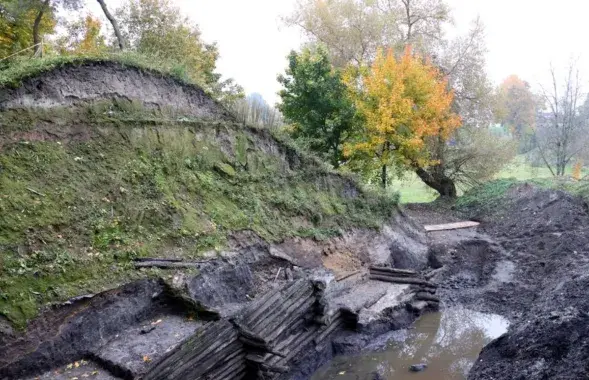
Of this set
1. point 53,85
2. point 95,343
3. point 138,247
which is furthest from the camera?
point 53,85

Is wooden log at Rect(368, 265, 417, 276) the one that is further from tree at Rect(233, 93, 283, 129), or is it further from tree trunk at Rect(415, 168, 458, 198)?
tree trunk at Rect(415, 168, 458, 198)

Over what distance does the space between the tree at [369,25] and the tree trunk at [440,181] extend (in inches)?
269

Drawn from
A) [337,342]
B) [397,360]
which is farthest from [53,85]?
[397,360]

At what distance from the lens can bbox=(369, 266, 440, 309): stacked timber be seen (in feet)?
39.8

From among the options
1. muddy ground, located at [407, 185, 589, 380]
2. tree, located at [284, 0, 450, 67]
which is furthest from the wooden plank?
tree, located at [284, 0, 450, 67]

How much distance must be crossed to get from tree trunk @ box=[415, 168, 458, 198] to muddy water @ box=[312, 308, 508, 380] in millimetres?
12665

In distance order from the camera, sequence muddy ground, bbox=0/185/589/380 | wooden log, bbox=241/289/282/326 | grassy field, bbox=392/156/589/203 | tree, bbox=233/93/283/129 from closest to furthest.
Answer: muddy ground, bbox=0/185/589/380 → wooden log, bbox=241/289/282/326 → tree, bbox=233/93/283/129 → grassy field, bbox=392/156/589/203

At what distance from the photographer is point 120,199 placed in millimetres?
8680

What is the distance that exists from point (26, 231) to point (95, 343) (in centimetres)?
216

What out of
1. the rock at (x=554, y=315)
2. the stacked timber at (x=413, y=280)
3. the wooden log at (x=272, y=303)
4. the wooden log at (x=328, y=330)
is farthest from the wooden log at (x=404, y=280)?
the rock at (x=554, y=315)

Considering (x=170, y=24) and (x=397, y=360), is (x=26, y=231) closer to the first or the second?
(x=397, y=360)

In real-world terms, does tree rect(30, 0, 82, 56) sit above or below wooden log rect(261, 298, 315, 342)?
above

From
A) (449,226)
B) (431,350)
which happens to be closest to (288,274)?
(431,350)

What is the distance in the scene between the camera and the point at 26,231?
7004 mm
